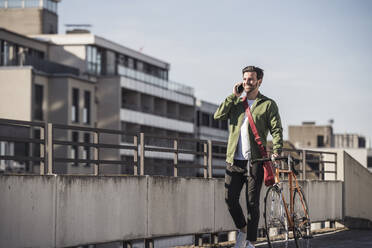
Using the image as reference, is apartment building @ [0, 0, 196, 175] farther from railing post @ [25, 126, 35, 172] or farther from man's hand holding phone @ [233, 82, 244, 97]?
man's hand holding phone @ [233, 82, 244, 97]

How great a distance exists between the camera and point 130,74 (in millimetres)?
94312

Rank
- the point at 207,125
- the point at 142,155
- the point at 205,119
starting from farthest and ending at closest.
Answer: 1. the point at 207,125
2. the point at 205,119
3. the point at 142,155

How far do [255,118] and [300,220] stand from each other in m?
1.44

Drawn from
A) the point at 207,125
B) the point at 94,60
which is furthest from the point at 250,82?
the point at 207,125

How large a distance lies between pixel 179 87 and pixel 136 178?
97.0m

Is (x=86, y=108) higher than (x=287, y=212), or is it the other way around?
(x=86, y=108)

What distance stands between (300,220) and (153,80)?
90134mm

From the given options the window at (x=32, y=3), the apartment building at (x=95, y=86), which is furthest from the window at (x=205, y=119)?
the window at (x=32, y=3)

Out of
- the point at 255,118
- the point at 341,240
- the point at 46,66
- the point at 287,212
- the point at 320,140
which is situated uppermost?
the point at 46,66

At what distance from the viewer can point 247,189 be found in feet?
34.4

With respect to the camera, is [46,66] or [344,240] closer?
[344,240]

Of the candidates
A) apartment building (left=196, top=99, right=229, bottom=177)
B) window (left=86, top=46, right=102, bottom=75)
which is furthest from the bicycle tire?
apartment building (left=196, top=99, right=229, bottom=177)

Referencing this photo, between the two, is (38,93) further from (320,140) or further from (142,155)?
(320,140)

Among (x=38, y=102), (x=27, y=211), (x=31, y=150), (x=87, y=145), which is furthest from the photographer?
(x=38, y=102)
